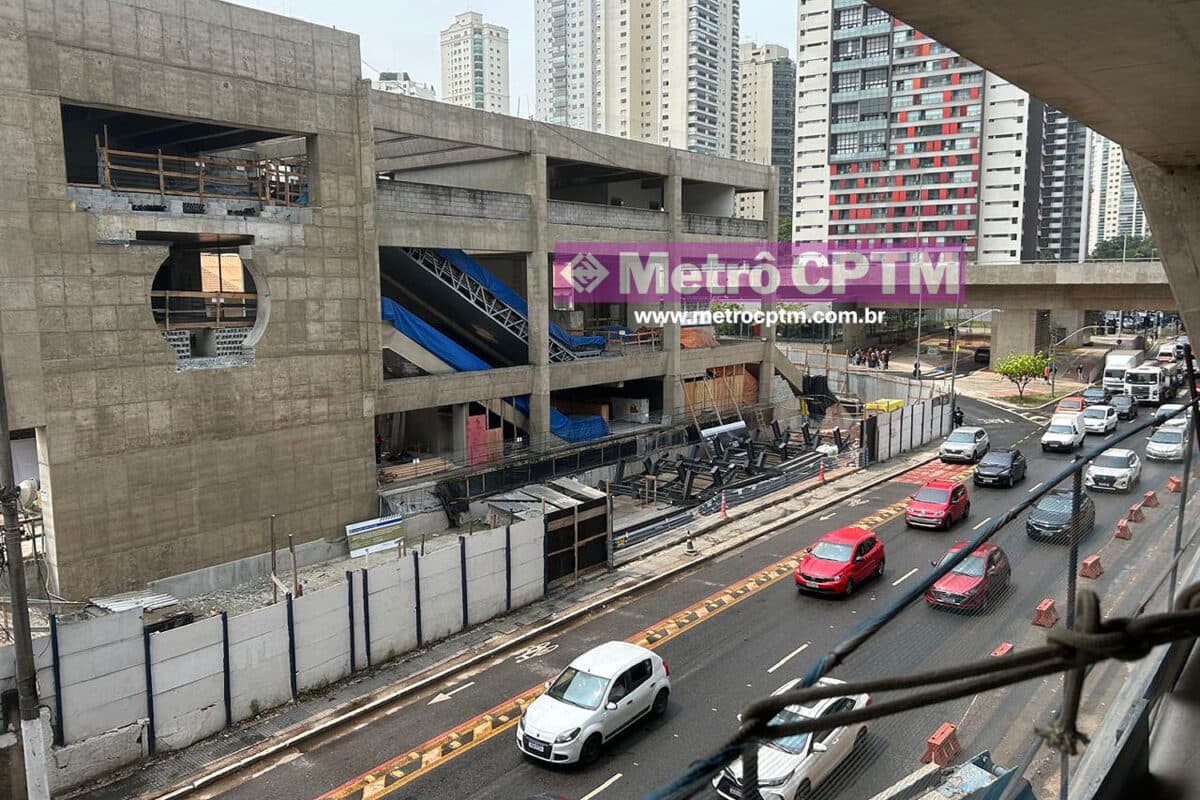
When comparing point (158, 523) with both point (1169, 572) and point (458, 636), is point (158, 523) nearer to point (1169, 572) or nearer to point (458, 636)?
point (458, 636)

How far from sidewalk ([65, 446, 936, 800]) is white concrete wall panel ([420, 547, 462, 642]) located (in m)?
0.35

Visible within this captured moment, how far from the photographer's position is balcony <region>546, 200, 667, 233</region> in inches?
1447

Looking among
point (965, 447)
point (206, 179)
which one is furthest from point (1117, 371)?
point (206, 179)

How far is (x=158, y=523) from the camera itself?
78.9 ft

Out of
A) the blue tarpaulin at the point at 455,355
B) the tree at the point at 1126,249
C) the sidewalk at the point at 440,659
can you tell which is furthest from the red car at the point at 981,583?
the tree at the point at 1126,249

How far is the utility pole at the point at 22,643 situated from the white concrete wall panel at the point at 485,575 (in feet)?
31.7

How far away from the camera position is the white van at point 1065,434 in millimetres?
39844

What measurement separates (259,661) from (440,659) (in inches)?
159

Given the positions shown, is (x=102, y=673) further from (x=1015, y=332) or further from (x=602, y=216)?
(x=1015, y=332)

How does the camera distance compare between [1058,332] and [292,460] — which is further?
[1058,332]

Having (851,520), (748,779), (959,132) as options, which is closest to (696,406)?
(851,520)

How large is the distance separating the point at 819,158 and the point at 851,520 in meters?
99.4

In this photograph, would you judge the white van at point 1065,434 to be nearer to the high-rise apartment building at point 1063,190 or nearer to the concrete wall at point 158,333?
the concrete wall at point 158,333

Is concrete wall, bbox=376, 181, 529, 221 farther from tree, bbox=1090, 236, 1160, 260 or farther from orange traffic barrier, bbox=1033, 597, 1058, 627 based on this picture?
tree, bbox=1090, 236, 1160, 260
